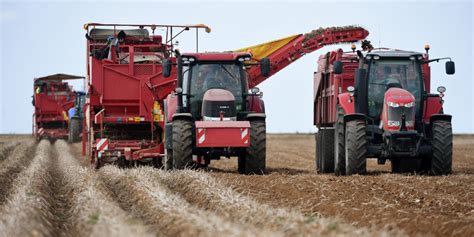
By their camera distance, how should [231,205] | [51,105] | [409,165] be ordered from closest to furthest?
[231,205]
[409,165]
[51,105]

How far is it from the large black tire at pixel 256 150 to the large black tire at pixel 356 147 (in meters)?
1.63

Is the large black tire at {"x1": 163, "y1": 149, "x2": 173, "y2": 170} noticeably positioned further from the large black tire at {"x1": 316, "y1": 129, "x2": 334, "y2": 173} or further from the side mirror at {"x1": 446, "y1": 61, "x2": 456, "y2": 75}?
the side mirror at {"x1": 446, "y1": 61, "x2": 456, "y2": 75}

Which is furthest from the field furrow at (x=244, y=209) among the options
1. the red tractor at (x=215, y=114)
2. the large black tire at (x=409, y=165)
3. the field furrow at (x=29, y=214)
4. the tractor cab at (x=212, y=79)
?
the large black tire at (x=409, y=165)

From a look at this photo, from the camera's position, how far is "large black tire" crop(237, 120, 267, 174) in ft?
55.7

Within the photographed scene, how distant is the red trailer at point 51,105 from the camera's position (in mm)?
43625

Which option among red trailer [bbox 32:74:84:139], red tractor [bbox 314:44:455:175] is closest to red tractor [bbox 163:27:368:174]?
red tractor [bbox 314:44:455:175]

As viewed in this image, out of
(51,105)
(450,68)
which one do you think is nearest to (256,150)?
(450,68)

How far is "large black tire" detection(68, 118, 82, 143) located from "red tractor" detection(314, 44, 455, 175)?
2302cm

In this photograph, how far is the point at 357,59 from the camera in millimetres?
18969

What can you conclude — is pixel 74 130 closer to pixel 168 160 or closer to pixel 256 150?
pixel 168 160

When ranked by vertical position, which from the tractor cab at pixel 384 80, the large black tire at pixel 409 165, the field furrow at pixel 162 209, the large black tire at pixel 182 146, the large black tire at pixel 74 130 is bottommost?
the large black tire at pixel 74 130

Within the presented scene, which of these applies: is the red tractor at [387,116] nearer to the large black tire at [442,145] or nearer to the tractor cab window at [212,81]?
the large black tire at [442,145]

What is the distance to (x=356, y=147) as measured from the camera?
Answer: 16375 millimetres

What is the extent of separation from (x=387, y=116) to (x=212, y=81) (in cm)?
358
